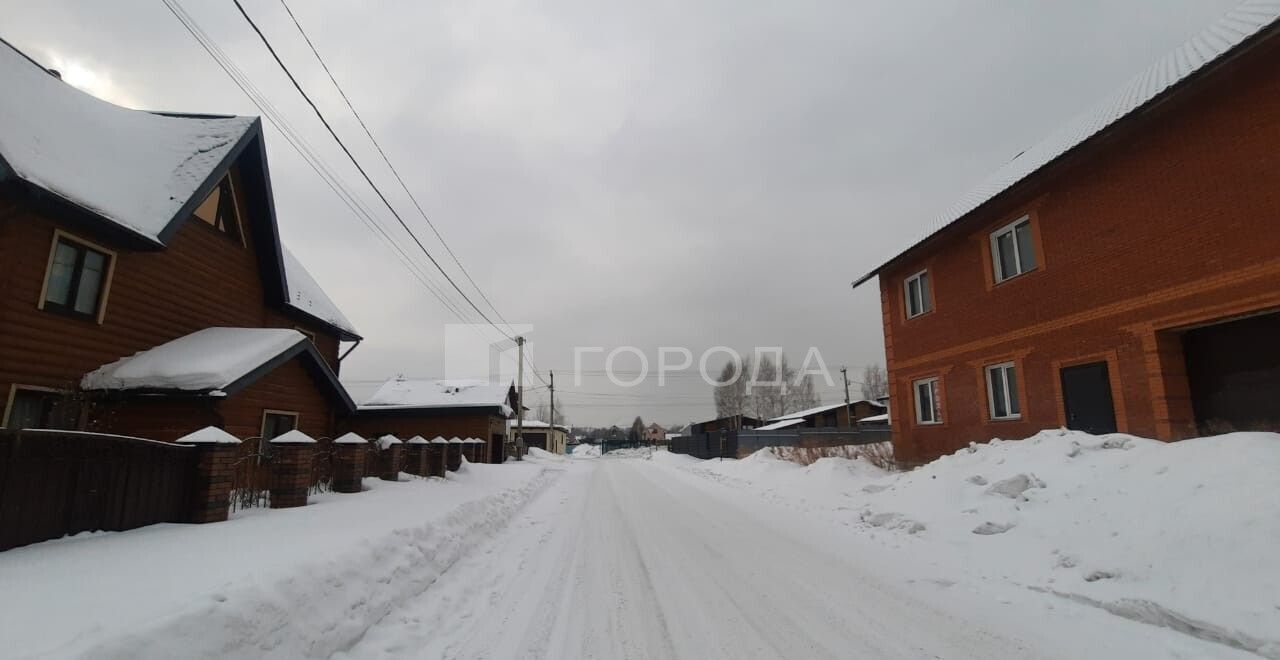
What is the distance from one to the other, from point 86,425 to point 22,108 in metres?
5.73

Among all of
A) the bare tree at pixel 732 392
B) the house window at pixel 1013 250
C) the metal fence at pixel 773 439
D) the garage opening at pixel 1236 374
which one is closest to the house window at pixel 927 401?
the house window at pixel 1013 250

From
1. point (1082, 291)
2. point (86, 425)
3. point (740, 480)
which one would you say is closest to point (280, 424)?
point (86, 425)

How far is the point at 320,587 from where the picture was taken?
4570mm

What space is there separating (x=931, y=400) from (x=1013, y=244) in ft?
16.5

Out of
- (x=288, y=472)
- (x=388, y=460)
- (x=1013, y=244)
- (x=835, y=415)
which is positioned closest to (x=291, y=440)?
(x=288, y=472)

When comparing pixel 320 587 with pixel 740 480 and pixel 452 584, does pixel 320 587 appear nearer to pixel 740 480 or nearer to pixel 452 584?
pixel 452 584

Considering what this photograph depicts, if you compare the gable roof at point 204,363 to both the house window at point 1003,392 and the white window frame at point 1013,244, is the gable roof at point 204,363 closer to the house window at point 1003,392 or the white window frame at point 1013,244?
the house window at point 1003,392

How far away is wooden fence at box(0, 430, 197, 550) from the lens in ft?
16.8

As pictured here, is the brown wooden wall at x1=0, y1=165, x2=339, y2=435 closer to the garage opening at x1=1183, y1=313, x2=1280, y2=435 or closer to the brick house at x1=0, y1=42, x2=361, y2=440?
the brick house at x1=0, y1=42, x2=361, y2=440

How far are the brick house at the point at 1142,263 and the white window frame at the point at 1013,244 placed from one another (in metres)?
0.03

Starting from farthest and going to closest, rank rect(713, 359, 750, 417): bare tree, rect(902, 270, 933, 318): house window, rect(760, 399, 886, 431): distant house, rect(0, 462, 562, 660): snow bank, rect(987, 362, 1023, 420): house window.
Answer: rect(713, 359, 750, 417): bare tree, rect(760, 399, 886, 431): distant house, rect(902, 270, 933, 318): house window, rect(987, 362, 1023, 420): house window, rect(0, 462, 562, 660): snow bank

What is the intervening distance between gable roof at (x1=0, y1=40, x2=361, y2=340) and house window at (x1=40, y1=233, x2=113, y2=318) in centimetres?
49

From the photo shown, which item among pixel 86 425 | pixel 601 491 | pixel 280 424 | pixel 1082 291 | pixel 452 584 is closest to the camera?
pixel 452 584

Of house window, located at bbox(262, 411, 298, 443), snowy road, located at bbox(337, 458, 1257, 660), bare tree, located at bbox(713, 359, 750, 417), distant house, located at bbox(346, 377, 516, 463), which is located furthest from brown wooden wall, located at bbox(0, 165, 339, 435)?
bare tree, located at bbox(713, 359, 750, 417)
